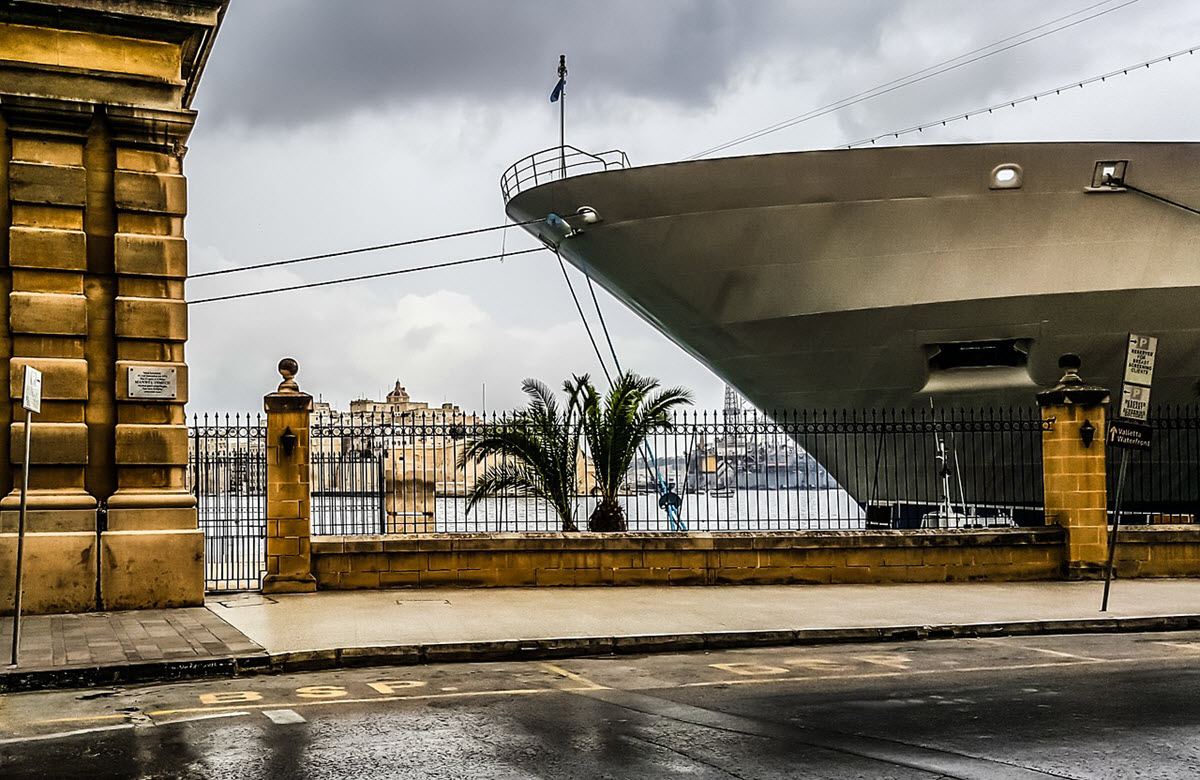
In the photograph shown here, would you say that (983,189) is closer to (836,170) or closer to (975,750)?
(836,170)

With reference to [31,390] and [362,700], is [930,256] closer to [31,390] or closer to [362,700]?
[31,390]

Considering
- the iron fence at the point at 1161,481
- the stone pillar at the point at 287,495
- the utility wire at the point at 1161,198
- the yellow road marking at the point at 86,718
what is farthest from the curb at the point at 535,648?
the iron fence at the point at 1161,481

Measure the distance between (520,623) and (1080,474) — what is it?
27.0 feet

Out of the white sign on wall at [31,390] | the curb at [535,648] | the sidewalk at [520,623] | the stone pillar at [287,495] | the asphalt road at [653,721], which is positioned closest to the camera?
the asphalt road at [653,721]

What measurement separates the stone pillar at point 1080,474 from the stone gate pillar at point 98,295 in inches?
412

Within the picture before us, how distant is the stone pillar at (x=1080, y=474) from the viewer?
15.5 metres

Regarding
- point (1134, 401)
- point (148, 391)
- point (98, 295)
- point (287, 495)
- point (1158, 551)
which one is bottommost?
point (1158, 551)

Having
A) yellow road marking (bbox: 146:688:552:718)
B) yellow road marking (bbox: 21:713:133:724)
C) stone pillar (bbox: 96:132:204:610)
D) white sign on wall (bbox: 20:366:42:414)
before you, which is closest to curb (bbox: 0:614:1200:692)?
yellow road marking (bbox: 21:713:133:724)

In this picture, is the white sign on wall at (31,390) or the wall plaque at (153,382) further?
the wall plaque at (153,382)

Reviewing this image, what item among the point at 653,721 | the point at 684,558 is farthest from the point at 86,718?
the point at 684,558

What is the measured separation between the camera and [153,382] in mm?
12688

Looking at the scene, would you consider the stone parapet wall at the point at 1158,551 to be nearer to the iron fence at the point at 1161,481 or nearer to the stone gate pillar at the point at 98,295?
the iron fence at the point at 1161,481

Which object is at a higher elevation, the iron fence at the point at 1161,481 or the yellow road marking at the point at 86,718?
the iron fence at the point at 1161,481

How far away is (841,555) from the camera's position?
15.1 m
